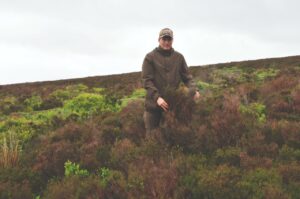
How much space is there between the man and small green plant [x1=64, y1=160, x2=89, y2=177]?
1371 millimetres

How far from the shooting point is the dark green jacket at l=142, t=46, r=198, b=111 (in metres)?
6.81

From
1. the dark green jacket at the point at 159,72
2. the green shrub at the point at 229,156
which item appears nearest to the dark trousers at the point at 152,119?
the dark green jacket at the point at 159,72

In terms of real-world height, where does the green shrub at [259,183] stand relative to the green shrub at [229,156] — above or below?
below

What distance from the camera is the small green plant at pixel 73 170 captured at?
638 centimetres

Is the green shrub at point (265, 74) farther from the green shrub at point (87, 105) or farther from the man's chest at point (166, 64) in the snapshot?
the man's chest at point (166, 64)

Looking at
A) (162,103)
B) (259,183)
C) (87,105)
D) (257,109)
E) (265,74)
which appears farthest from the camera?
(265,74)

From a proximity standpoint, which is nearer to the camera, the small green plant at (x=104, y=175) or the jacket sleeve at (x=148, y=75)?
the small green plant at (x=104, y=175)

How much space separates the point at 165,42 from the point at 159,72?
0.47 m

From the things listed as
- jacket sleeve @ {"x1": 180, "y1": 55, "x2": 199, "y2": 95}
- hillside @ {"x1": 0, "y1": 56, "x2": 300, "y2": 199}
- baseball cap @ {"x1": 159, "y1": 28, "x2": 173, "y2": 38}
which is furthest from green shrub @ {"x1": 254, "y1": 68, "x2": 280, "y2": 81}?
baseball cap @ {"x1": 159, "y1": 28, "x2": 173, "y2": 38}

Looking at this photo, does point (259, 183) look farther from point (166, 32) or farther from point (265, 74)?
point (265, 74)

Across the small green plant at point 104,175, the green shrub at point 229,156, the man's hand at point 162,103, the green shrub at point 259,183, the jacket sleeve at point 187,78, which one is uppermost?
the jacket sleeve at point 187,78

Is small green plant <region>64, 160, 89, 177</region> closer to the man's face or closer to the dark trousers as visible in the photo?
the dark trousers

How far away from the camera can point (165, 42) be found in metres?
6.75

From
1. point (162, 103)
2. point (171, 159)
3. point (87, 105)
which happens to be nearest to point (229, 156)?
point (171, 159)
